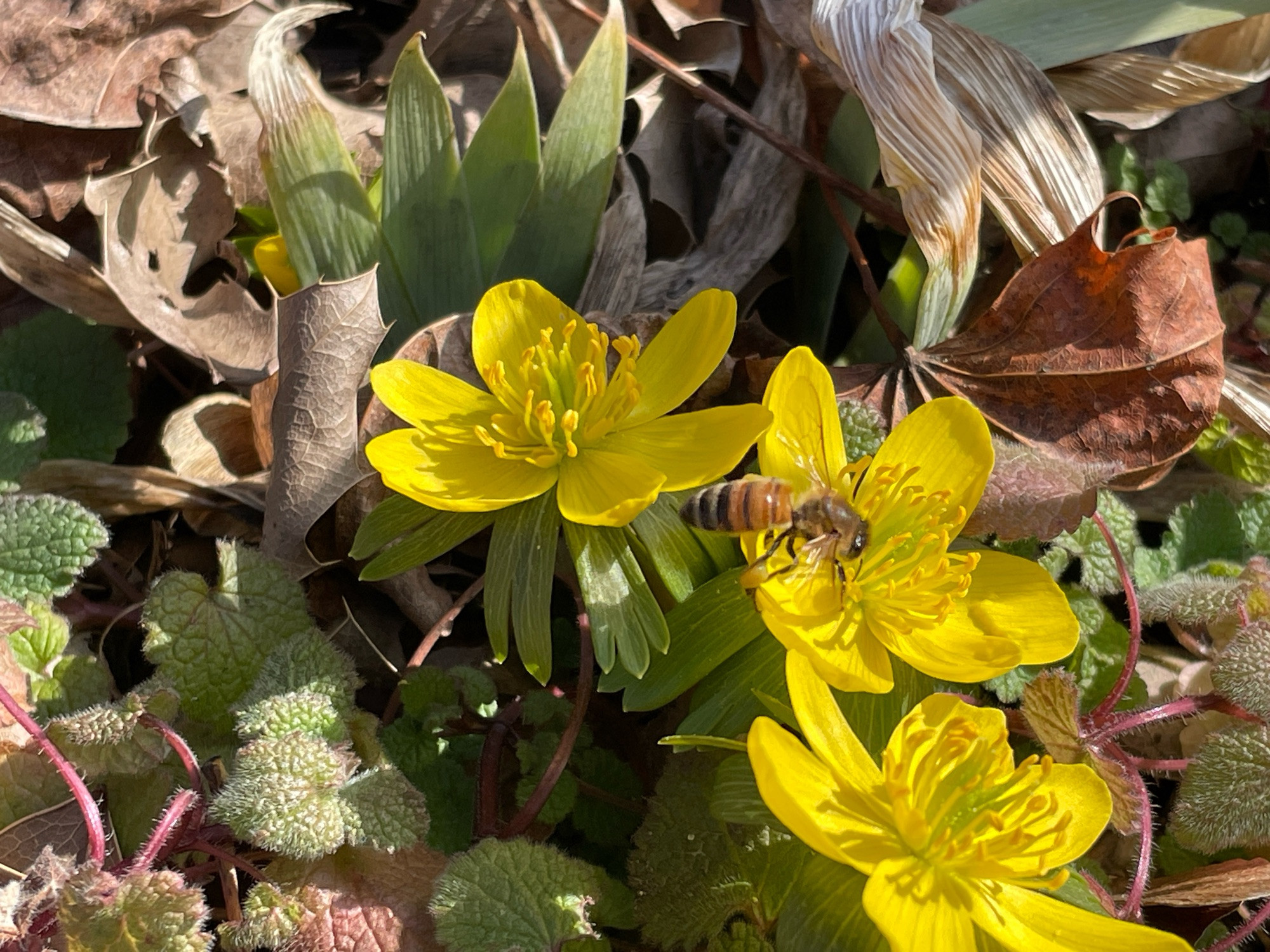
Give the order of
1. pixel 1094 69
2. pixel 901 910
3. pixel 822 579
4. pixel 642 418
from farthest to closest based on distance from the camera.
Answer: pixel 1094 69 < pixel 642 418 < pixel 822 579 < pixel 901 910

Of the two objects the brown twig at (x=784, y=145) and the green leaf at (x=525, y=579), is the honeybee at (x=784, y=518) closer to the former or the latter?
the green leaf at (x=525, y=579)

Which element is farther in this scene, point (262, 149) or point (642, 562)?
point (262, 149)

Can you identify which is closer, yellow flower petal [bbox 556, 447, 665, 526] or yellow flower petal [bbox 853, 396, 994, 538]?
yellow flower petal [bbox 556, 447, 665, 526]

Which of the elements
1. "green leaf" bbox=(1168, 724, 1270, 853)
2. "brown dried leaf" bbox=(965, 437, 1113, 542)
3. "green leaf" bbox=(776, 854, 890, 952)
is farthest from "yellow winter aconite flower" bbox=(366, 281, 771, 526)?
"green leaf" bbox=(1168, 724, 1270, 853)

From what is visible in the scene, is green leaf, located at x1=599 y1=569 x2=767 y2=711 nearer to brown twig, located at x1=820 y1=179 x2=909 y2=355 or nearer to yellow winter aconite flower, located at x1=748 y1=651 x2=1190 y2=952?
yellow winter aconite flower, located at x1=748 y1=651 x2=1190 y2=952

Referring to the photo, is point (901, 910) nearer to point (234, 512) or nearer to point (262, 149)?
point (234, 512)

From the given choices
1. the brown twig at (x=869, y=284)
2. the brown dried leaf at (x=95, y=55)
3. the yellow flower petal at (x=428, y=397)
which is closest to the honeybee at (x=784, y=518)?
the yellow flower petal at (x=428, y=397)

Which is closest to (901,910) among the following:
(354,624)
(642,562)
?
(642,562)
